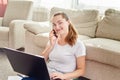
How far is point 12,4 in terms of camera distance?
425 centimetres

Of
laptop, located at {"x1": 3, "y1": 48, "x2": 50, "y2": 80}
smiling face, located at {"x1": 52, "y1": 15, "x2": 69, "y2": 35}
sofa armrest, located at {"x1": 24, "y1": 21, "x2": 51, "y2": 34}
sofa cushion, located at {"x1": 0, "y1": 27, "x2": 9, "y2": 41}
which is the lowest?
sofa cushion, located at {"x1": 0, "y1": 27, "x2": 9, "y2": 41}

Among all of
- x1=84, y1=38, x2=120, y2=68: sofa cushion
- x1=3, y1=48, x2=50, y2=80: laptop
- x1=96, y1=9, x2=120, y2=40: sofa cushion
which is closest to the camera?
x1=3, y1=48, x2=50, y2=80: laptop

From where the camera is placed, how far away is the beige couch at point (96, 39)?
7.74 ft

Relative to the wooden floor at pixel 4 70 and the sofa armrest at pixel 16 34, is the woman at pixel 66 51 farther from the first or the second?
the sofa armrest at pixel 16 34

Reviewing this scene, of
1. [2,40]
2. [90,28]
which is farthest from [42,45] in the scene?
[2,40]

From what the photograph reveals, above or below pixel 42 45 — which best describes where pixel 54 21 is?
above

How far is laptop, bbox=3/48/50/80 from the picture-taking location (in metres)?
1.36

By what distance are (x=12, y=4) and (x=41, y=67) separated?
3.08m

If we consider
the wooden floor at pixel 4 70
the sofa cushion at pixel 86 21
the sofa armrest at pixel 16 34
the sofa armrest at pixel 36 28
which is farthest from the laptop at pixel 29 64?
the sofa armrest at pixel 16 34

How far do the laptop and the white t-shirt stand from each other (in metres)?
0.35

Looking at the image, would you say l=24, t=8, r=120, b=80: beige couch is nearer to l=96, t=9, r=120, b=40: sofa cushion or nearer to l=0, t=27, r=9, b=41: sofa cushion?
l=96, t=9, r=120, b=40: sofa cushion

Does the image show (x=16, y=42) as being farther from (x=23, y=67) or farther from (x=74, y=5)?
(x=23, y=67)

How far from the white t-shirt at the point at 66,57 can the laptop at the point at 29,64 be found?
349 mm

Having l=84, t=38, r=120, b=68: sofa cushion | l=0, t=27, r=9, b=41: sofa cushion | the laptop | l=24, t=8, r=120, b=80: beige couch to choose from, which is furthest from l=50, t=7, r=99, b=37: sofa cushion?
the laptop
